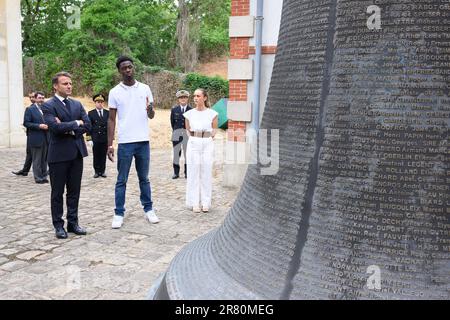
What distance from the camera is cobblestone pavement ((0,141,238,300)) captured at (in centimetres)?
436

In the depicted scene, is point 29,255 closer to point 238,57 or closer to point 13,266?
point 13,266

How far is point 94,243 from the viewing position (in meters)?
5.74

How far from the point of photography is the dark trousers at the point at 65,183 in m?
5.76

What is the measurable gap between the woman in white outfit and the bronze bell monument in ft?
14.1

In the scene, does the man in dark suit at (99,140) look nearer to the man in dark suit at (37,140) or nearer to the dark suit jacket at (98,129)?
Result: the dark suit jacket at (98,129)

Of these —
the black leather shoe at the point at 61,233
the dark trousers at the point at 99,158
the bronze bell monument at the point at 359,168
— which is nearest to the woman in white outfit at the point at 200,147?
the black leather shoe at the point at 61,233

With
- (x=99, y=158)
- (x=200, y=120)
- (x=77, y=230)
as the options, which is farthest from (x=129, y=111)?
(x=99, y=158)

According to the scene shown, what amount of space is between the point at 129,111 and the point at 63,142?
0.95 meters

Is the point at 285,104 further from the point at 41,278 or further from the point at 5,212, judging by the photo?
the point at 5,212

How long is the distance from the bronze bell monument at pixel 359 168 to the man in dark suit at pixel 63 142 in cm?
323

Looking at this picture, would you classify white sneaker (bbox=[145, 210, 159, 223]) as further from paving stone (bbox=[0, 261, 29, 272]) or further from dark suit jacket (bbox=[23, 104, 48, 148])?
dark suit jacket (bbox=[23, 104, 48, 148])

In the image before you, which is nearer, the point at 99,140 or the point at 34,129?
the point at 34,129

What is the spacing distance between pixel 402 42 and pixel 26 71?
113 ft
